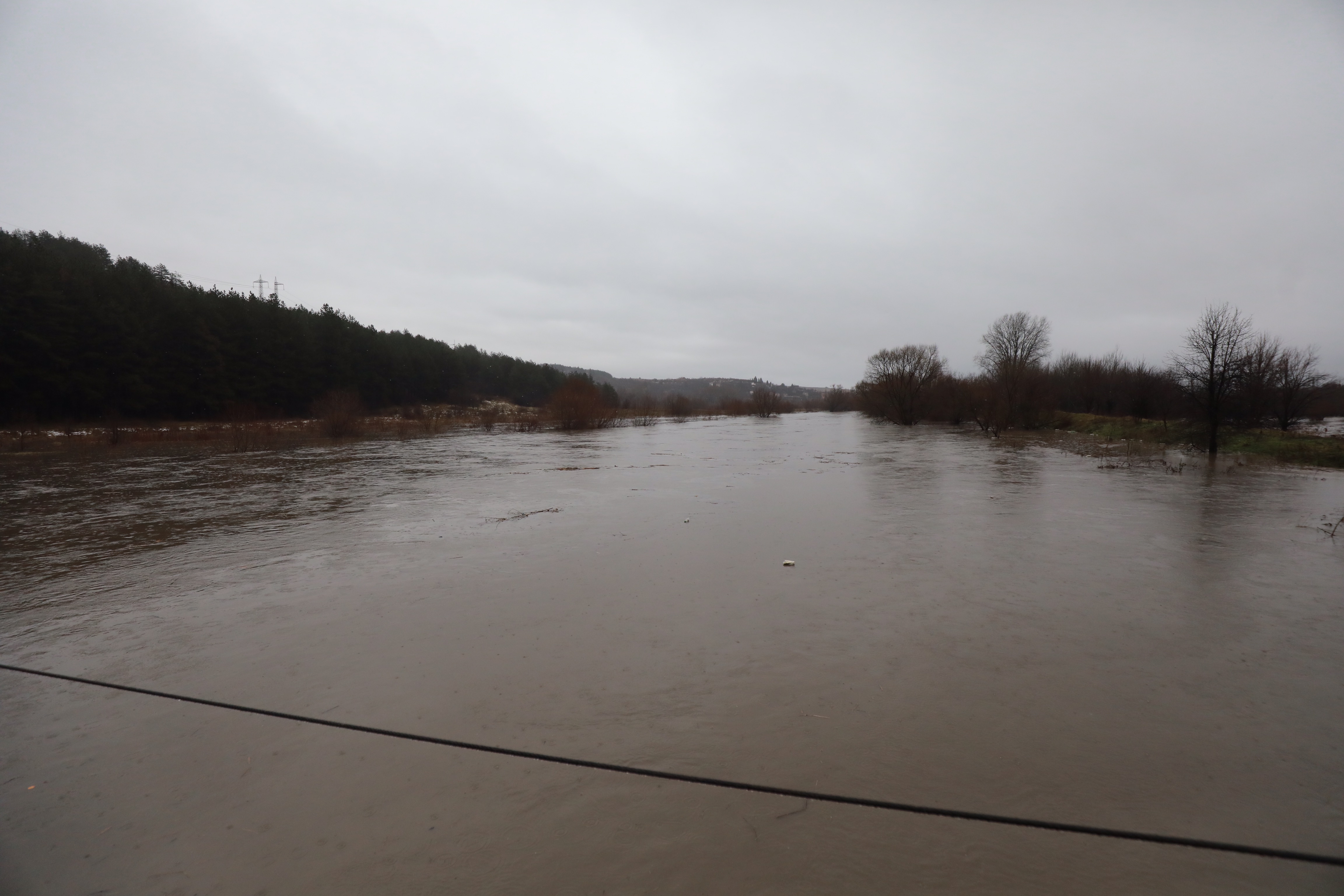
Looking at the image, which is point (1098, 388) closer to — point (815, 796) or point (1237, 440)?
point (1237, 440)

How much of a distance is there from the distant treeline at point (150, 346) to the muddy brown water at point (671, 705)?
2789 centimetres

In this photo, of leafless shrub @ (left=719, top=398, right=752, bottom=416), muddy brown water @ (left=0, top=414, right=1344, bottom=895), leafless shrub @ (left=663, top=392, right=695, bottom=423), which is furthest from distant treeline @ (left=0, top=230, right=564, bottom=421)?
leafless shrub @ (left=719, top=398, right=752, bottom=416)

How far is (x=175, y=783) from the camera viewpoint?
2.87 meters

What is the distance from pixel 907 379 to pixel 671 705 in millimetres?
49555

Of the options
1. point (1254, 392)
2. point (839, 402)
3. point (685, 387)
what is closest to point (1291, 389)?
point (1254, 392)

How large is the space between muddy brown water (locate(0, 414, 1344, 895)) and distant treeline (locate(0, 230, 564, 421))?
27885 mm

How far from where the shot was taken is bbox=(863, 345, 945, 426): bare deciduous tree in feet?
158

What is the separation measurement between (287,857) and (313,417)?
43612mm

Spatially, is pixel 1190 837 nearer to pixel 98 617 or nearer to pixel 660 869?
pixel 660 869

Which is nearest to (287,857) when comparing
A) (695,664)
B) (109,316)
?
(695,664)

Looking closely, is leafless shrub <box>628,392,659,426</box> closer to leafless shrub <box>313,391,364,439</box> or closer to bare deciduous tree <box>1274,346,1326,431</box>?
leafless shrub <box>313,391,364,439</box>

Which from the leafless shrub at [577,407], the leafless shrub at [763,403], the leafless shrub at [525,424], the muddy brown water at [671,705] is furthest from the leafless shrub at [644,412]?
the muddy brown water at [671,705]

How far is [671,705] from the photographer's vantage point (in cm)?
361

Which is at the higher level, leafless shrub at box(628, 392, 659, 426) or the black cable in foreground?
leafless shrub at box(628, 392, 659, 426)
